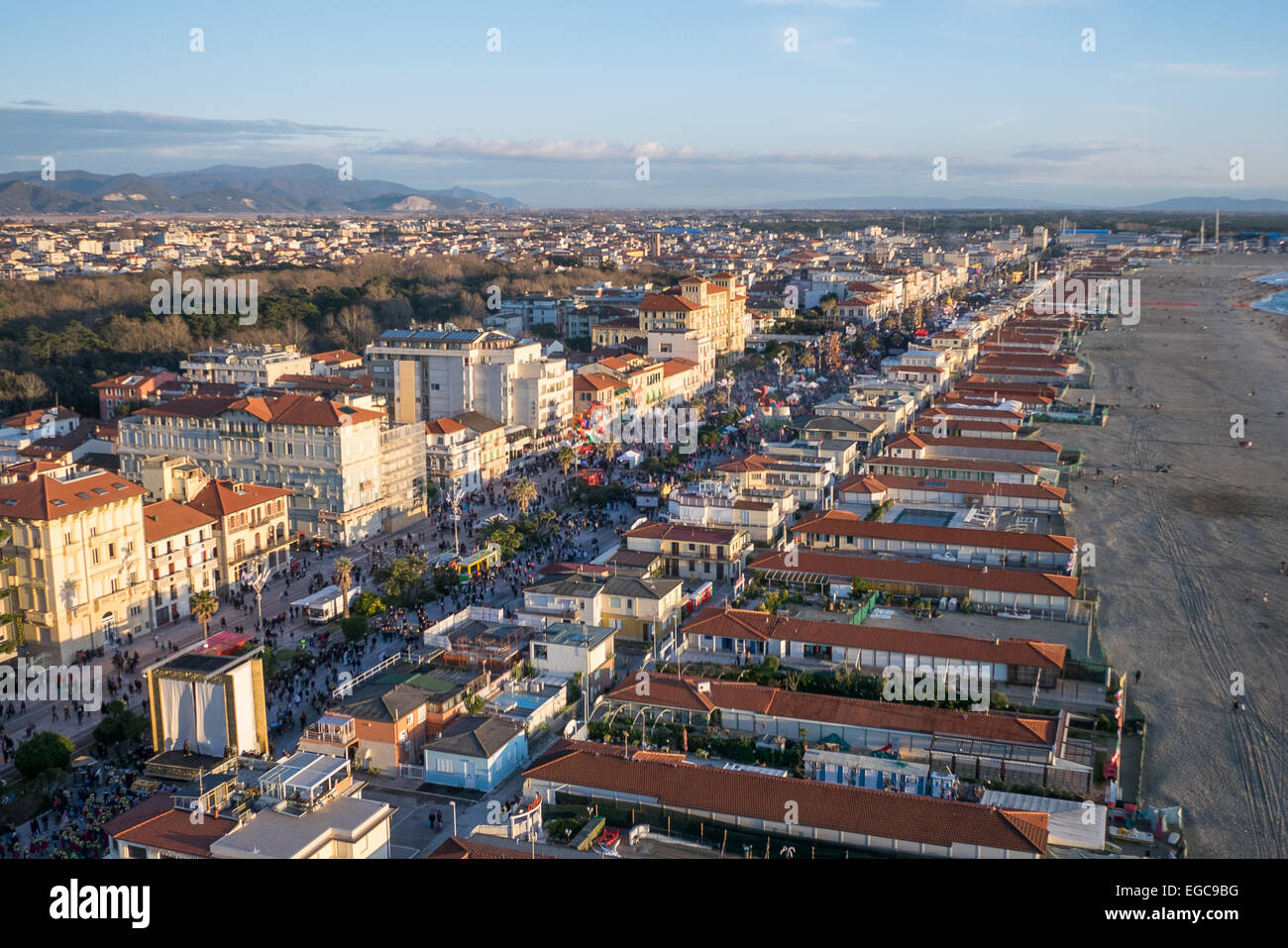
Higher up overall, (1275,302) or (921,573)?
(1275,302)

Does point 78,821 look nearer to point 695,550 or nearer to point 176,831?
point 176,831

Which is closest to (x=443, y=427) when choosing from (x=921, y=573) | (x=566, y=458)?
(x=566, y=458)

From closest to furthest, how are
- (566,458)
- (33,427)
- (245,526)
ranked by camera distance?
1. (245,526)
2. (566,458)
3. (33,427)

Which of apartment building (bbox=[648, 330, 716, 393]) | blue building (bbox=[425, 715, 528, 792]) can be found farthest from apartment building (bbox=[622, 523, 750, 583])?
apartment building (bbox=[648, 330, 716, 393])

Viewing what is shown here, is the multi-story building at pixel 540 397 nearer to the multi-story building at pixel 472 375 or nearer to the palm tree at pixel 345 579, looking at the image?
the multi-story building at pixel 472 375

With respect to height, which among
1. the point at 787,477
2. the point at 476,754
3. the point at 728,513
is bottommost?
the point at 476,754

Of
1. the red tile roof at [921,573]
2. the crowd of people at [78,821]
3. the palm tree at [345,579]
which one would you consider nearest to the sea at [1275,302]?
the red tile roof at [921,573]
